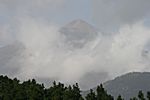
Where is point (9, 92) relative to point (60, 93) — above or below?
above

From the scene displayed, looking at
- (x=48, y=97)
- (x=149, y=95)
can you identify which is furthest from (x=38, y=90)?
(x=149, y=95)

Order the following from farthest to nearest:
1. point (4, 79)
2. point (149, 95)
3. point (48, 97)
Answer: point (4, 79), point (48, 97), point (149, 95)

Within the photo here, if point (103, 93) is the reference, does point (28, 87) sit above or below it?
above

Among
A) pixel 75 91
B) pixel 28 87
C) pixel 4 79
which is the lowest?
pixel 75 91

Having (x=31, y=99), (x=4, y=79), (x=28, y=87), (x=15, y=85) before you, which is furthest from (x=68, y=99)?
(x=4, y=79)

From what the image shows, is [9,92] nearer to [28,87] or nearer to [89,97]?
[28,87]

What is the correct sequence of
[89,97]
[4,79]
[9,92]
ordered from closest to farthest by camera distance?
[89,97]
[9,92]
[4,79]

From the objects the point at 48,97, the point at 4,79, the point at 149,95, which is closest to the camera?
the point at 149,95

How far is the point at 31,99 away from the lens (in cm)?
6300

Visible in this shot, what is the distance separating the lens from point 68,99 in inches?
2351

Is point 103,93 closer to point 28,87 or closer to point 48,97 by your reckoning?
point 48,97

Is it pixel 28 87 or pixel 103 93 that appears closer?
pixel 103 93

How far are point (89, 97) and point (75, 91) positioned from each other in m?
3.01

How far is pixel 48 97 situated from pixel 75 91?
5801 mm
